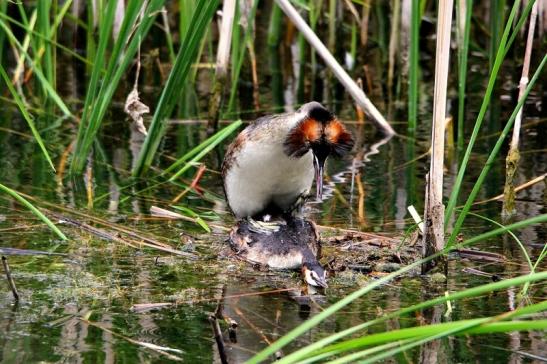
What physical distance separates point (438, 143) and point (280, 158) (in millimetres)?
1131

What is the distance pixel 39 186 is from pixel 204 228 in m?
1.42

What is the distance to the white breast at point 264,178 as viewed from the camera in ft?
20.4

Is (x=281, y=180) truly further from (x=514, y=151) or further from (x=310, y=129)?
(x=514, y=151)

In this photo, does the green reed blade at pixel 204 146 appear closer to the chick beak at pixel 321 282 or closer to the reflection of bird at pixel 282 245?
the reflection of bird at pixel 282 245

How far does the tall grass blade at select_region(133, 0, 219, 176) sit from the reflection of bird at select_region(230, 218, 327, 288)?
1.08 meters

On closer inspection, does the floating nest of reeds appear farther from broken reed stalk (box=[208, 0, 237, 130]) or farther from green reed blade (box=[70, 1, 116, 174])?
broken reed stalk (box=[208, 0, 237, 130])

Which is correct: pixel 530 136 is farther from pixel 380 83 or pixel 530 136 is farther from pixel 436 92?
pixel 436 92

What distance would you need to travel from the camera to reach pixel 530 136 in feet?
30.0

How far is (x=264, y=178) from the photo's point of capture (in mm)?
6418

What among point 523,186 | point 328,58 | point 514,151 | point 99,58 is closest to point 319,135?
point 514,151

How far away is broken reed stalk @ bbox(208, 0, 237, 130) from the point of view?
8.28m

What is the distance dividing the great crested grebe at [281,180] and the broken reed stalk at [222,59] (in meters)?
1.98

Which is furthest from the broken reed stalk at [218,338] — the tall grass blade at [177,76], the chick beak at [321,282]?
the tall grass blade at [177,76]

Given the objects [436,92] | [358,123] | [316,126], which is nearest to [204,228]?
[316,126]
